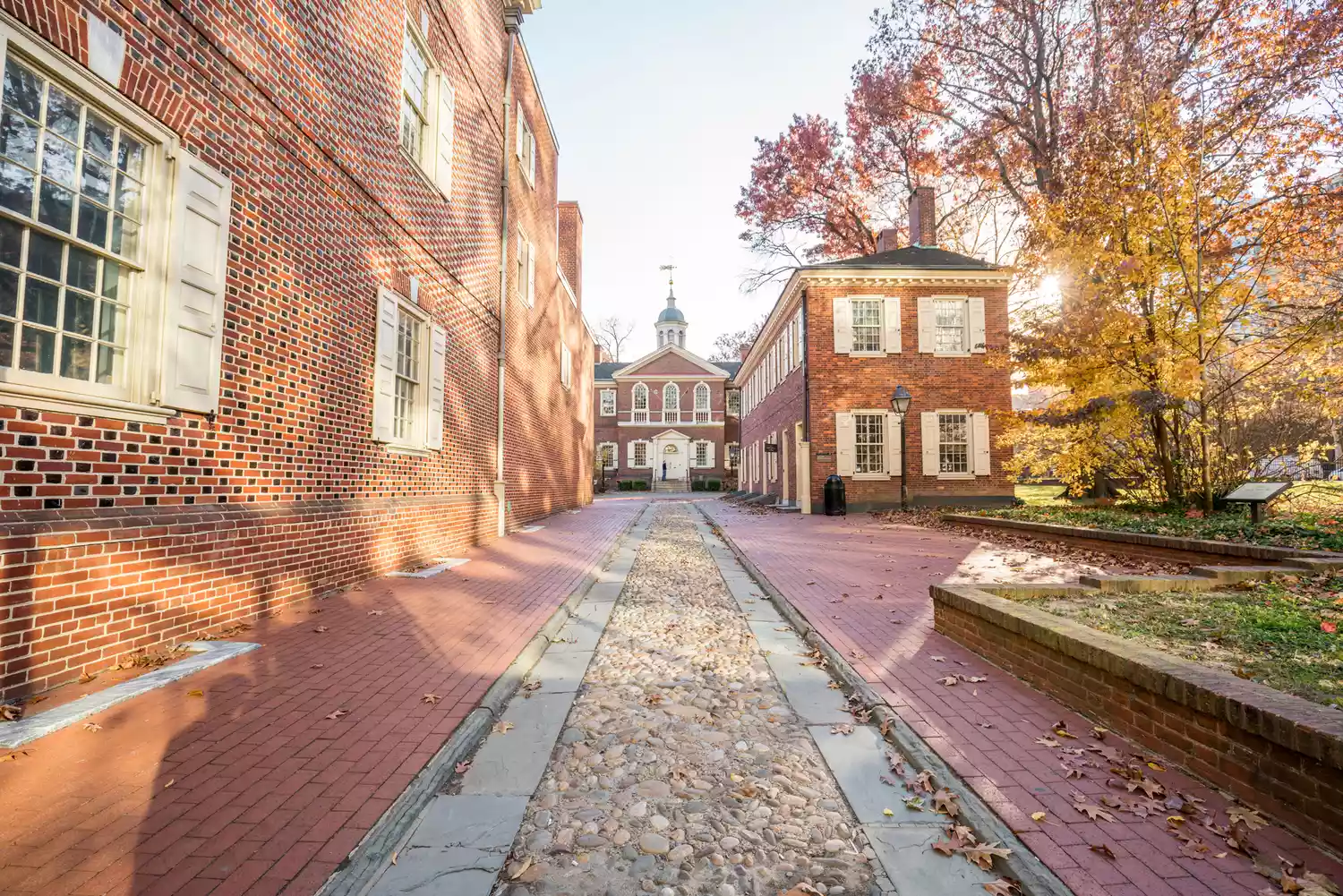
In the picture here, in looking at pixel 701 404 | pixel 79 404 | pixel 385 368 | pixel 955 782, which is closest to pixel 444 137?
pixel 385 368

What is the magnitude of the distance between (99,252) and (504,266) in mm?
8115

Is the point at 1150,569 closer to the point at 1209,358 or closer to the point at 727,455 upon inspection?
the point at 1209,358

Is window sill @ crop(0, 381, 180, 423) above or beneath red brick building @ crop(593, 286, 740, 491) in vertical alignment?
beneath

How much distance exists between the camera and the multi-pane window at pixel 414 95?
7.42 meters

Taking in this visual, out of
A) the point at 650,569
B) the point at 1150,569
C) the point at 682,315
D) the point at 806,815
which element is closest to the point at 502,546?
the point at 650,569

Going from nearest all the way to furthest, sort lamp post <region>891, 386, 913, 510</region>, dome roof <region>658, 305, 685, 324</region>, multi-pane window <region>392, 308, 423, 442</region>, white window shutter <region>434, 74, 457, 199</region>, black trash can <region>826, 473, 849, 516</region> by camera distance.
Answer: multi-pane window <region>392, 308, 423, 442</region>, white window shutter <region>434, 74, 457, 199</region>, lamp post <region>891, 386, 913, 510</region>, black trash can <region>826, 473, 849, 516</region>, dome roof <region>658, 305, 685, 324</region>

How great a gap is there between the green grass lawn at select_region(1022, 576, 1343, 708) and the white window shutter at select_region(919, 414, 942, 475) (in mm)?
12395

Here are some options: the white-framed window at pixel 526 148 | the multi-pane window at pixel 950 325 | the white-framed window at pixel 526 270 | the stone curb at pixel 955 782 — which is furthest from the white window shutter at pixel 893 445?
the stone curb at pixel 955 782

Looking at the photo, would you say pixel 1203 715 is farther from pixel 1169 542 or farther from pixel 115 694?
pixel 1169 542

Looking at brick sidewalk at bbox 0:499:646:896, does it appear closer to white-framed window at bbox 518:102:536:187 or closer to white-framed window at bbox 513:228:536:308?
white-framed window at bbox 513:228:536:308

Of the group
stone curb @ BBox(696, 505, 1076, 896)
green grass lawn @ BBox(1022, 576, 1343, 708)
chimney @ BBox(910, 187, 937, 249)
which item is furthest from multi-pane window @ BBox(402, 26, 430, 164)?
chimney @ BBox(910, 187, 937, 249)

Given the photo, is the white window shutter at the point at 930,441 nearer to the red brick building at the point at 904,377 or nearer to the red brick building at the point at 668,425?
the red brick building at the point at 904,377

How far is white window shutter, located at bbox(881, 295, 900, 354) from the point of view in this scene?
17844 millimetres

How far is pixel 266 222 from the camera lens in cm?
487
